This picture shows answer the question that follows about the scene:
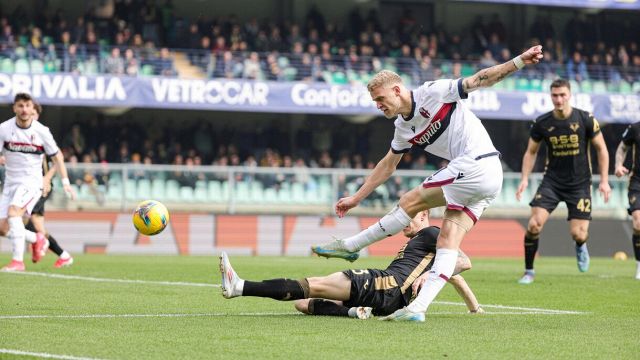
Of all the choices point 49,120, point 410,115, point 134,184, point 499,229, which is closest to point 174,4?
point 49,120

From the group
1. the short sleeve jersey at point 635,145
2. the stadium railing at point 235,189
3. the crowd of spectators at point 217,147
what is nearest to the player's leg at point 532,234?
the short sleeve jersey at point 635,145

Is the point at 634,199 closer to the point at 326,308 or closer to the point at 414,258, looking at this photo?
the point at 414,258

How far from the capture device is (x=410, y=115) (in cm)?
893

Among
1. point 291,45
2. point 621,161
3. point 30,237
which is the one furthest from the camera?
point 291,45

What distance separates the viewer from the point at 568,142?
1512 cm

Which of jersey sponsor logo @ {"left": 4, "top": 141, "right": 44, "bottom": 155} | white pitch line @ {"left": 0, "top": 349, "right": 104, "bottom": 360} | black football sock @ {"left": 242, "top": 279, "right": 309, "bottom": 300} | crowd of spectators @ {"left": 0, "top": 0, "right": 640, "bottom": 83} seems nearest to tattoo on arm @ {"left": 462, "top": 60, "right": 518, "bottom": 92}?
black football sock @ {"left": 242, "top": 279, "right": 309, "bottom": 300}

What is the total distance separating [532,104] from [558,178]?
18.2 m

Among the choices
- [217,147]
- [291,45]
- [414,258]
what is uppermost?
[291,45]

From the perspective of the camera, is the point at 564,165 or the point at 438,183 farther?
the point at 564,165

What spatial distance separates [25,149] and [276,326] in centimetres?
797

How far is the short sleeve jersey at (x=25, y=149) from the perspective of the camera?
15109 millimetres

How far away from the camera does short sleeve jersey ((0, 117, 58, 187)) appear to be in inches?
595

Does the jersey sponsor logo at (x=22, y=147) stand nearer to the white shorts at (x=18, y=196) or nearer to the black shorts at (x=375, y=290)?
the white shorts at (x=18, y=196)

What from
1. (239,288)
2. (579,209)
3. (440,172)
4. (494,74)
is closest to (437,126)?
(440,172)
